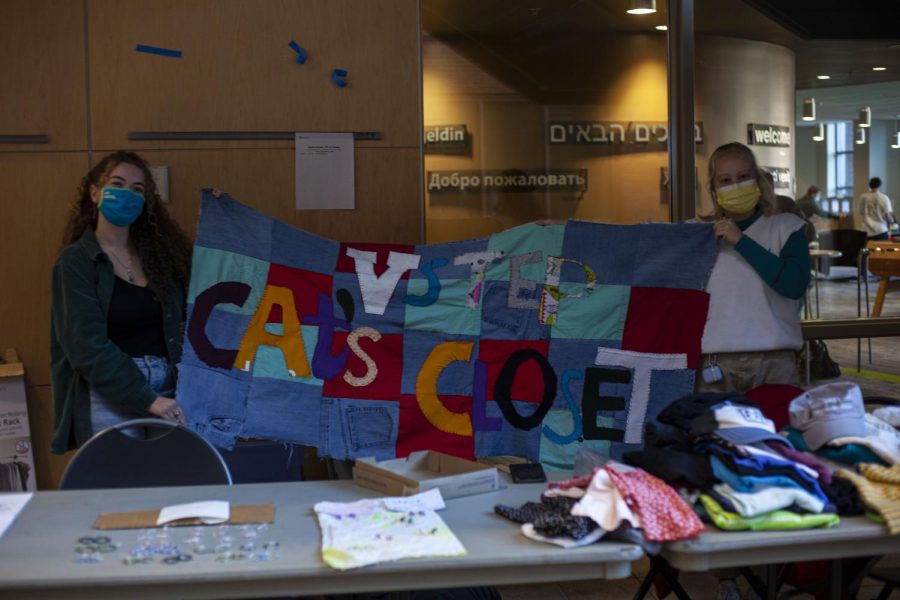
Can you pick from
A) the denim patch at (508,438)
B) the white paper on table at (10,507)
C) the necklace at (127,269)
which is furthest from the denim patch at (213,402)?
the denim patch at (508,438)

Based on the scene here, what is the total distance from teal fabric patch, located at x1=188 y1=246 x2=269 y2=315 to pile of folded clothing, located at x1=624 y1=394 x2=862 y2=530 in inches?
62.0

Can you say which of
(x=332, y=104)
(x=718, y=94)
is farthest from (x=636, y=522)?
(x=718, y=94)

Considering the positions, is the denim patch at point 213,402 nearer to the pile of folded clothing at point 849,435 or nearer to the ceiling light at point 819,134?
the pile of folded clothing at point 849,435

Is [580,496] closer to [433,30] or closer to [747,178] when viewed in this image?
[747,178]

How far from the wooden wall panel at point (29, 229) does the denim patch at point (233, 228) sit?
0.90m

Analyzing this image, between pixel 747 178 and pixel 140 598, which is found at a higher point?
pixel 747 178

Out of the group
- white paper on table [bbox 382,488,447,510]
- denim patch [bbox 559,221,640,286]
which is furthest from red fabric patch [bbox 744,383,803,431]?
white paper on table [bbox 382,488,447,510]

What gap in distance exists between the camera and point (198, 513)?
235 cm

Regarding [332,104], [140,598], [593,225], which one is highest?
[332,104]

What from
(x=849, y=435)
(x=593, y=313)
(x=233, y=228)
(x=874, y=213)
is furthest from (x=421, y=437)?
(x=874, y=213)

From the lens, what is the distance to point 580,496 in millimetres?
2340

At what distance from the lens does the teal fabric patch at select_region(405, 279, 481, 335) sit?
362 cm

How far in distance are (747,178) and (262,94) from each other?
2.01m

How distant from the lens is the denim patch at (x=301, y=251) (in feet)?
11.8
